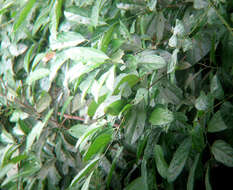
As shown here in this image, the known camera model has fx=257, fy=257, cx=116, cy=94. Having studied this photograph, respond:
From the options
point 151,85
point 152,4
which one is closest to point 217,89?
point 151,85

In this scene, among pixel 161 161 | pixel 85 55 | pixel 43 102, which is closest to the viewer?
pixel 85 55

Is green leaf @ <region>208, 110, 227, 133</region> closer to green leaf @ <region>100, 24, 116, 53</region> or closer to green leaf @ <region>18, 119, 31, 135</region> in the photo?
green leaf @ <region>100, 24, 116, 53</region>

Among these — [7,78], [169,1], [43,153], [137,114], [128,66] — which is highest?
[169,1]

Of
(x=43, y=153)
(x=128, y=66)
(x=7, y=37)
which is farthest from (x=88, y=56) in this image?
(x=7, y=37)

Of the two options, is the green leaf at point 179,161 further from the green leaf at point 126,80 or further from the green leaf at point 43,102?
the green leaf at point 43,102

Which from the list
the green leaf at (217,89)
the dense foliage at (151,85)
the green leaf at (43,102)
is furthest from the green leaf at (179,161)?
the green leaf at (43,102)

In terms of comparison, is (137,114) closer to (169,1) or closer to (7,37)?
(169,1)

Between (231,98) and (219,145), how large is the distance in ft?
0.45

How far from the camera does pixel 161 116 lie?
0.60 m

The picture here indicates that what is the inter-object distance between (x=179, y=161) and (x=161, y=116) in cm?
13

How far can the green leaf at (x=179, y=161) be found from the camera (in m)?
0.62

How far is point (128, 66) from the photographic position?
619 millimetres

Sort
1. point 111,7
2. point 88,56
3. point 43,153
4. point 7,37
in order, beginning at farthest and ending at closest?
1. point 7,37
2. point 43,153
3. point 111,7
4. point 88,56

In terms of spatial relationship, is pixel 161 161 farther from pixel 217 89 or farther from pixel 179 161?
pixel 217 89
